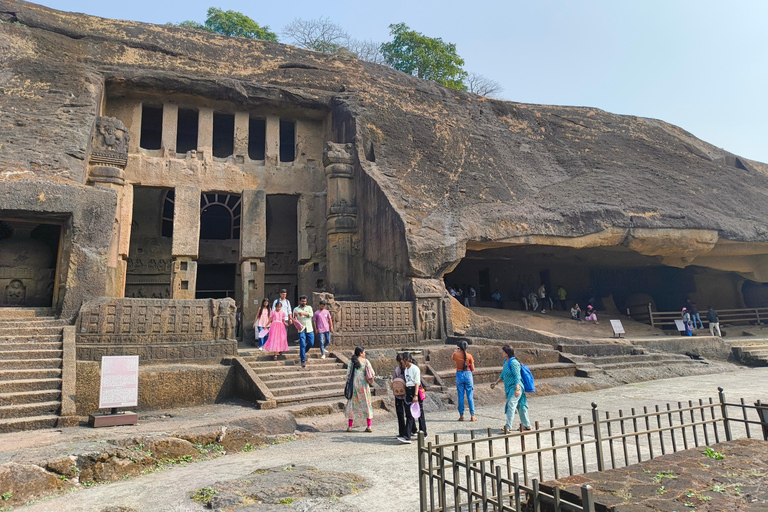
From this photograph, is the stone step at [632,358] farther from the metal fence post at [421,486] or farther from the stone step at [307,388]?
the metal fence post at [421,486]

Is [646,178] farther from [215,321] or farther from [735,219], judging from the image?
[215,321]

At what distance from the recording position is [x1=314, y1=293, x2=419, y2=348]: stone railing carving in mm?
9984

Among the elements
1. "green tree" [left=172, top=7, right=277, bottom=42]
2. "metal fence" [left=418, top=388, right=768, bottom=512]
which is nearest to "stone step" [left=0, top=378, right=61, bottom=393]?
"metal fence" [left=418, top=388, right=768, bottom=512]

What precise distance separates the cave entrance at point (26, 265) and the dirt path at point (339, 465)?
335 inches

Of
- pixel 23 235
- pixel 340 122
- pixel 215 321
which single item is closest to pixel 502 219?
pixel 340 122

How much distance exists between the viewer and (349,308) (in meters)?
10.2

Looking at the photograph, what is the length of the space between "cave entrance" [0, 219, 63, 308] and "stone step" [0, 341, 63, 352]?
187 inches

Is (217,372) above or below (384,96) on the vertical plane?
below

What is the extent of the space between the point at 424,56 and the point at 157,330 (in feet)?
67.0

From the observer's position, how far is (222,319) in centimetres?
884

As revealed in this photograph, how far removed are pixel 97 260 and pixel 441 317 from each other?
23.5 ft

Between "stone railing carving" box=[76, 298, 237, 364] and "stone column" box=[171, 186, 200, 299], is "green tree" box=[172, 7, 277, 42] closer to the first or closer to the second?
"stone column" box=[171, 186, 200, 299]

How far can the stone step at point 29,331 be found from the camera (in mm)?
7848

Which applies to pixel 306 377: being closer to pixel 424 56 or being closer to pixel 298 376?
pixel 298 376
